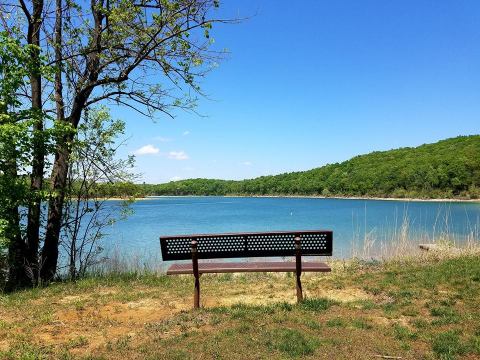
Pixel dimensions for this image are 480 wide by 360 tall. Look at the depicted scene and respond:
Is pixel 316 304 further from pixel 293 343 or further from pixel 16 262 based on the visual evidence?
pixel 16 262

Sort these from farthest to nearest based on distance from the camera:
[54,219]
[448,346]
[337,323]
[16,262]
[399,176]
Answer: [399,176], [54,219], [16,262], [337,323], [448,346]

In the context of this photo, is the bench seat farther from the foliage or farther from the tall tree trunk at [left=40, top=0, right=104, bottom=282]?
the foliage

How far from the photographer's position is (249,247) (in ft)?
17.8

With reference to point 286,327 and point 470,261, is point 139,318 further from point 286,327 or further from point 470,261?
point 470,261

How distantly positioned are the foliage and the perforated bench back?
61281mm

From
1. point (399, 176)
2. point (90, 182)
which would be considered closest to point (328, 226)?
point (90, 182)

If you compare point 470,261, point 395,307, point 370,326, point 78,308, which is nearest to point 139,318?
point 78,308

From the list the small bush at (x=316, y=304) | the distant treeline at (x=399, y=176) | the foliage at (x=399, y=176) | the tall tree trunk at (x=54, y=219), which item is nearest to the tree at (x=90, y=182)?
the tall tree trunk at (x=54, y=219)

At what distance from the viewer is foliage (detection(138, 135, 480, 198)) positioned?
274 ft

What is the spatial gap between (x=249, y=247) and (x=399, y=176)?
312 ft

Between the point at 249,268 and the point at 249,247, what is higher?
the point at 249,247

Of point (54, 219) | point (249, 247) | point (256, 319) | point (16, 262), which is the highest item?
point (54, 219)

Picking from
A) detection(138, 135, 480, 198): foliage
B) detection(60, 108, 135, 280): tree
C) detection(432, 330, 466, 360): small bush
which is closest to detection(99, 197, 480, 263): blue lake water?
detection(60, 108, 135, 280): tree

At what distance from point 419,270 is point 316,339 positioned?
13.7ft
